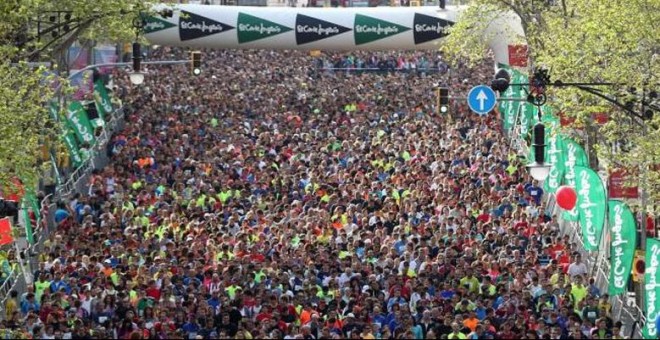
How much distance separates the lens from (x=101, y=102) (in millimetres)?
50125

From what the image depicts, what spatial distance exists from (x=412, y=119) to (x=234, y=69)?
55.2ft

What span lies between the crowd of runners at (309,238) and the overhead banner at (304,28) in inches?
78.8

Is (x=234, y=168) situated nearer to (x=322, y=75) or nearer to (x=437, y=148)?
(x=437, y=148)

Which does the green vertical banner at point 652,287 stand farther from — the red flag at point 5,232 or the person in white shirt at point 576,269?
the red flag at point 5,232

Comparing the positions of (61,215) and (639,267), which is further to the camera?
(61,215)

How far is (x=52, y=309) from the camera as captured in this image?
25766 millimetres

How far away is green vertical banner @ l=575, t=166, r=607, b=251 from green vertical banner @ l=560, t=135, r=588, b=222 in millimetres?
1146

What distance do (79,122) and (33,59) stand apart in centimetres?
178

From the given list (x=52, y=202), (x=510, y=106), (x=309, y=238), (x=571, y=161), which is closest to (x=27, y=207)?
(x=52, y=202)

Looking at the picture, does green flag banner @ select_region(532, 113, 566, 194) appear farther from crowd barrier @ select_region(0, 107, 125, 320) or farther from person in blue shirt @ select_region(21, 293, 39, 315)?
person in blue shirt @ select_region(21, 293, 39, 315)

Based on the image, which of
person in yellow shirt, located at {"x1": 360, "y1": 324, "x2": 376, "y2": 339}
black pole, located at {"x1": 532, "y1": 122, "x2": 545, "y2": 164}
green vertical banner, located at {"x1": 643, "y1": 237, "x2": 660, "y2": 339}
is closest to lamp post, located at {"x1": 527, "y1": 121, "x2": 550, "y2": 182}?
black pole, located at {"x1": 532, "y1": 122, "x2": 545, "y2": 164}

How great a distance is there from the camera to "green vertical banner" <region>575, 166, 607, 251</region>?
99.6 ft

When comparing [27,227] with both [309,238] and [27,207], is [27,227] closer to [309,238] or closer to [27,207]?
[27,207]

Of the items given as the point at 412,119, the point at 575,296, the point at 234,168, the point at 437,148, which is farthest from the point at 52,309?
the point at 412,119
